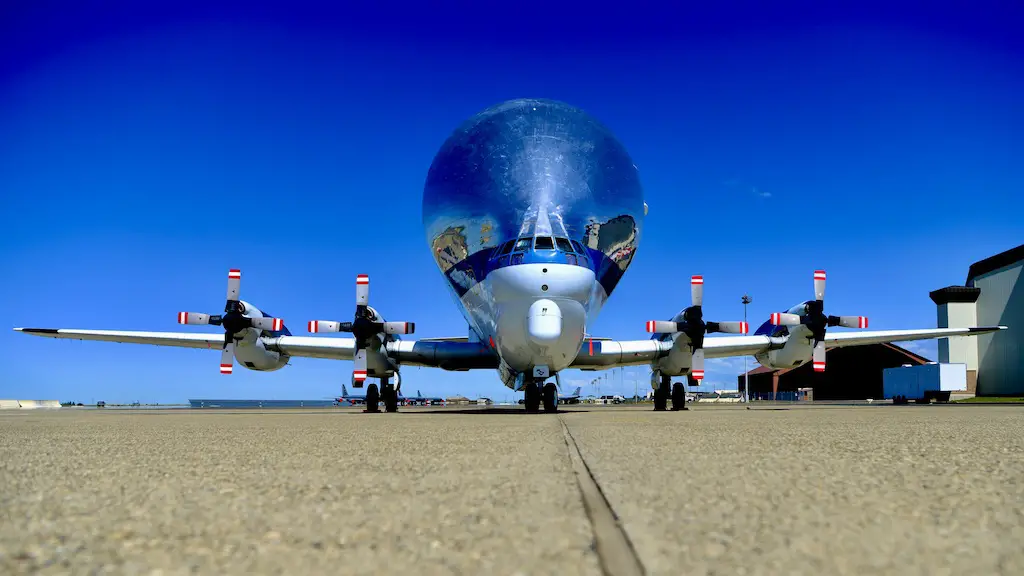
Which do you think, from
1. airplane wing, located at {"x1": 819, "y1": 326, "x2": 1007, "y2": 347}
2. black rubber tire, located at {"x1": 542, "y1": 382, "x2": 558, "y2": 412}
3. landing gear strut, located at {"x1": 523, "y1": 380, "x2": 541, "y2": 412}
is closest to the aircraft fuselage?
landing gear strut, located at {"x1": 523, "y1": 380, "x2": 541, "y2": 412}

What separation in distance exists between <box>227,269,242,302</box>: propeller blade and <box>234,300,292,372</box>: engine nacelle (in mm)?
310

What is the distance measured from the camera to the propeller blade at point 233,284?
23250 millimetres

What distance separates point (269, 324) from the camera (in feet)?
76.8

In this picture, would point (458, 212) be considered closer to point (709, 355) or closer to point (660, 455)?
point (709, 355)

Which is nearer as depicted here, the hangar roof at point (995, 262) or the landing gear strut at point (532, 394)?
the landing gear strut at point (532, 394)

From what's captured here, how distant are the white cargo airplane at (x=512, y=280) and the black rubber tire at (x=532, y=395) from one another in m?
0.03

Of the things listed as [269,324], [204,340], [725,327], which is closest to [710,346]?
[725,327]

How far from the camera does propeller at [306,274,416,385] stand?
22344 millimetres

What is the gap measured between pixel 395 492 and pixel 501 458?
2090 millimetres

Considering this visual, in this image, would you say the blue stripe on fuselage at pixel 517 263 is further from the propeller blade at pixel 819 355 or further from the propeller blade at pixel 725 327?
the propeller blade at pixel 819 355

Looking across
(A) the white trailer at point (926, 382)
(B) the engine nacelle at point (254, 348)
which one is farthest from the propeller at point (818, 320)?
(A) the white trailer at point (926, 382)

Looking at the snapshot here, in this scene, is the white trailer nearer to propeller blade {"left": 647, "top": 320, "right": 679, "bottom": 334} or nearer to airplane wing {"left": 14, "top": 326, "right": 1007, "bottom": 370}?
airplane wing {"left": 14, "top": 326, "right": 1007, "bottom": 370}

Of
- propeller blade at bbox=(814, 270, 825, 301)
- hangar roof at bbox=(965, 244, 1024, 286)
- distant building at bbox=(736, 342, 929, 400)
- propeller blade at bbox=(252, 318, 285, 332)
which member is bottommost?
distant building at bbox=(736, 342, 929, 400)

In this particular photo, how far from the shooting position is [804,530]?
2.66 m
